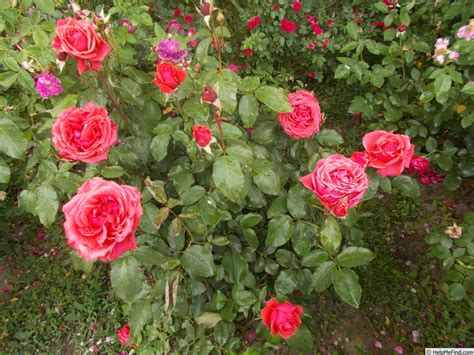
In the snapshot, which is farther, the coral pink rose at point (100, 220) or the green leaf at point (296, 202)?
the green leaf at point (296, 202)

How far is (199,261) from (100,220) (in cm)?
51

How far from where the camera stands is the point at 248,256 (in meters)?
1.59

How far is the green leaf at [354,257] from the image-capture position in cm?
119

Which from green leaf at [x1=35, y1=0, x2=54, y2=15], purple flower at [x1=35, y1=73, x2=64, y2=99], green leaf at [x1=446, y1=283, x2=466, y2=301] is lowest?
green leaf at [x1=446, y1=283, x2=466, y2=301]

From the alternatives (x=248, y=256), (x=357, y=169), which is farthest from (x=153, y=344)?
(x=357, y=169)

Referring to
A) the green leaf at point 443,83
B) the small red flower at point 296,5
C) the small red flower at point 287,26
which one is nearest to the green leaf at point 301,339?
the green leaf at point 443,83

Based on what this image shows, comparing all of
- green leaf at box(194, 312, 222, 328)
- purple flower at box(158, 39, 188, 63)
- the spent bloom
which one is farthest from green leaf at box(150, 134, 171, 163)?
the spent bloom

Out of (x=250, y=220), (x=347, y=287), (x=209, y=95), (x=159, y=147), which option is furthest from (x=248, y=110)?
(x=347, y=287)

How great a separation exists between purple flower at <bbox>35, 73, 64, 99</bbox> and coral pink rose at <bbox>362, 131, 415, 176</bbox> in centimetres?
109

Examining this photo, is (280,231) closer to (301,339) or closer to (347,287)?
(347,287)

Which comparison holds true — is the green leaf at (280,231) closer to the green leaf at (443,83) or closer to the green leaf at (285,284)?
the green leaf at (285,284)

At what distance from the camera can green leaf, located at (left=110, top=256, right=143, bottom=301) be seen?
3.35 feet

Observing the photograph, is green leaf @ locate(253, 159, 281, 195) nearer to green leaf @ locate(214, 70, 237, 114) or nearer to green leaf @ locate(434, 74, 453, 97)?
green leaf @ locate(214, 70, 237, 114)

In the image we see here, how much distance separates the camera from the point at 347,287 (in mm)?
1148
